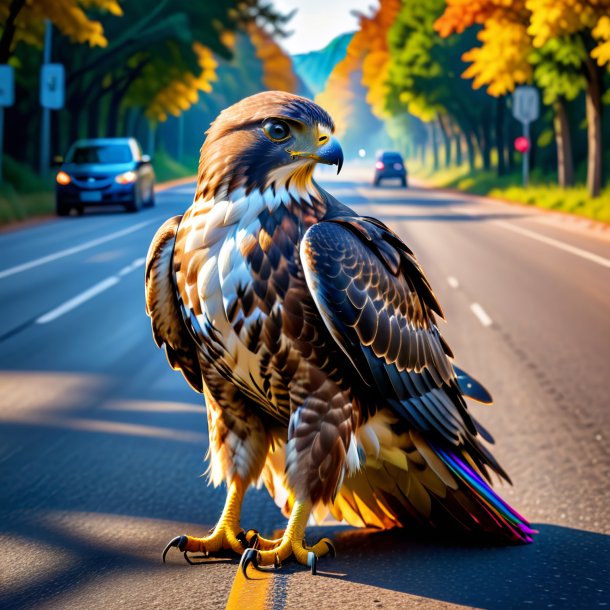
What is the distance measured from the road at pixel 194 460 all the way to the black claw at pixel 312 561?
31mm

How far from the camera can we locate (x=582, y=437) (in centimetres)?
688

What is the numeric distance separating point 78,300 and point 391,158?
1733 inches

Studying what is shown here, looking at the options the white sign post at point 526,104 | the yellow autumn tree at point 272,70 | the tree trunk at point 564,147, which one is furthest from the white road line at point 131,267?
the yellow autumn tree at point 272,70

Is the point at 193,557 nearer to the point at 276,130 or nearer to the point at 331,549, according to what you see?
the point at 331,549

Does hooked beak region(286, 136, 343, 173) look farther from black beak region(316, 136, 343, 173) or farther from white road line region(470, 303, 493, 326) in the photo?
white road line region(470, 303, 493, 326)

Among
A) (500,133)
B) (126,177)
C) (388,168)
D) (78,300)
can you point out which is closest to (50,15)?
(126,177)

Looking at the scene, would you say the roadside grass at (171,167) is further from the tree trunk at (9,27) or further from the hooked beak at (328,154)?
the hooked beak at (328,154)

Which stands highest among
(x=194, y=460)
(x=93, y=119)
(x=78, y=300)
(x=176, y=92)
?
(x=176, y=92)

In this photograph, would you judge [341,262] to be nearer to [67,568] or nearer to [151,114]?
[67,568]

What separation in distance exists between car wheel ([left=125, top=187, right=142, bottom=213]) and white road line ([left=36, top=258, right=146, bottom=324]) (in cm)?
1176

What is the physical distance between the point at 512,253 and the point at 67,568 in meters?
17.9

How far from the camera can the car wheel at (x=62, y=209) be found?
2953 cm

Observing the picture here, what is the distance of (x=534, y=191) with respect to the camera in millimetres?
39531

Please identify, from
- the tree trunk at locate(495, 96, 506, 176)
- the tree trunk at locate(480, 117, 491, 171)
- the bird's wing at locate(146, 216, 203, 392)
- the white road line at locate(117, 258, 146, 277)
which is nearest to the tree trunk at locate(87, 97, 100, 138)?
the tree trunk at locate(495, 96, 506, 176)
